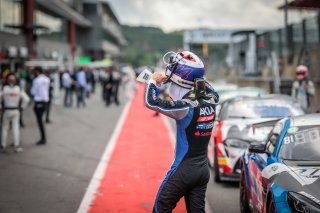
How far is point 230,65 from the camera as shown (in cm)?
4256

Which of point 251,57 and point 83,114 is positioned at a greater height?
point 251,57

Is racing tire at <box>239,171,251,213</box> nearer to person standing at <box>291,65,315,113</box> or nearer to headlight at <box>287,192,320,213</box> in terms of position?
headlight at <box>287,192,320,213</box>

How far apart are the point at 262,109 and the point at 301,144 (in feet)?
16.1

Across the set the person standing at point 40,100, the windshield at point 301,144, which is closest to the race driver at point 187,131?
the windshield at point 301,144

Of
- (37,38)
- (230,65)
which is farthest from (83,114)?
(37,38)

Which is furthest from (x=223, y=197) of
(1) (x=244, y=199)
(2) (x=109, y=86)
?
(2) (x=109, y=86)

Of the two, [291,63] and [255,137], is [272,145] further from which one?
[291,63]

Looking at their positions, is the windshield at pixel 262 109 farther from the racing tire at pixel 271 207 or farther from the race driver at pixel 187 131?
the race driver at pixel 187 131

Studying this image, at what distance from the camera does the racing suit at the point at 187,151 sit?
5.14 m

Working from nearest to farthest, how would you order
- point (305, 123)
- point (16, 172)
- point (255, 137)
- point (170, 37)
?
1. point (305, 123)
2. point (255, 137)
3. point (16, 172)
4. point (170, 37)

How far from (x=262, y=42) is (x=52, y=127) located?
14708 millimetres

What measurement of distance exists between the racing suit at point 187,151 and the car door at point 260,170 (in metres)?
1.13

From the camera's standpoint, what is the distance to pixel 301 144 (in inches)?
254

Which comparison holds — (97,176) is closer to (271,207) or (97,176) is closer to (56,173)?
(56,173)
